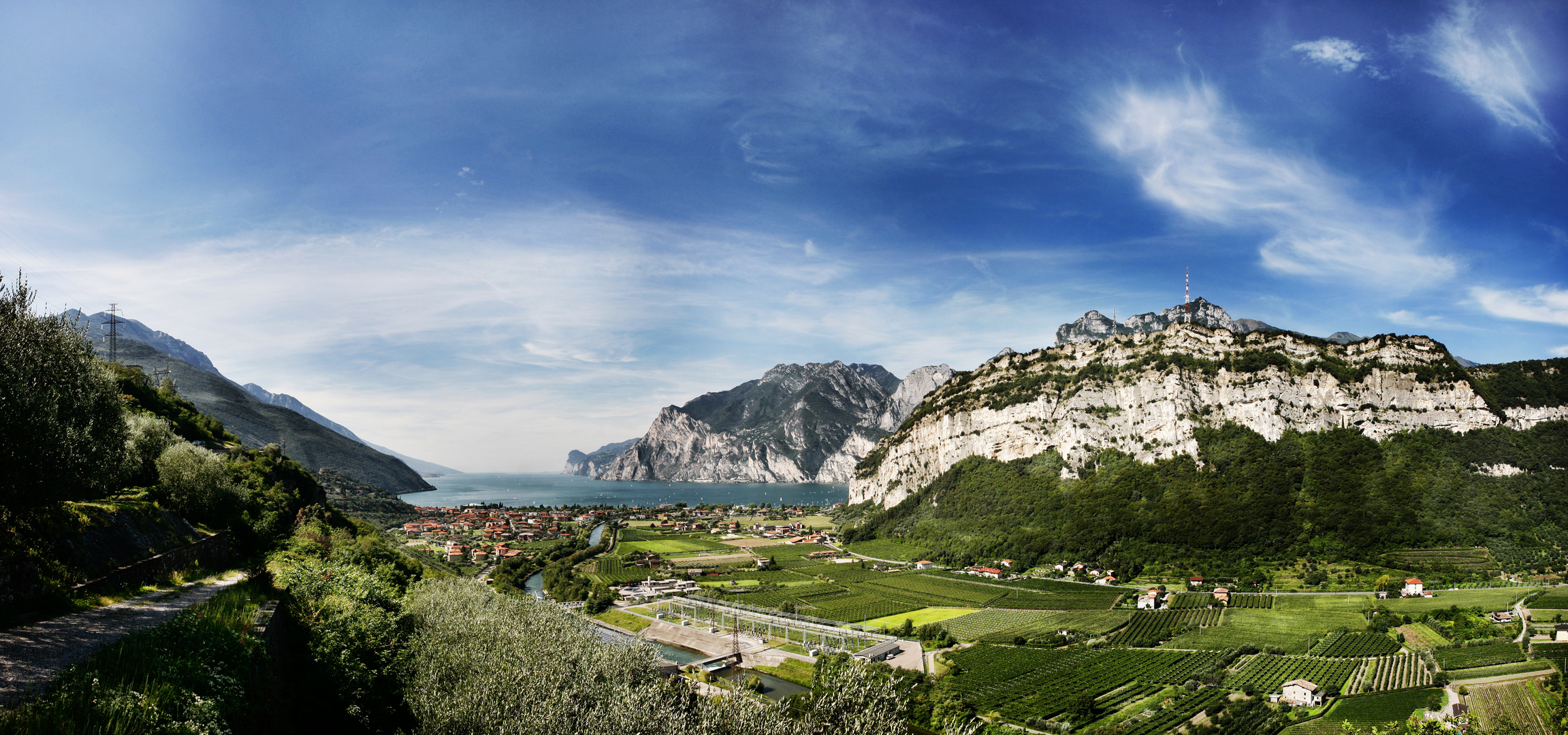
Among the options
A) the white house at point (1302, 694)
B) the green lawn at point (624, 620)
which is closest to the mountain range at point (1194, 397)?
the white house at point (1302, 694)

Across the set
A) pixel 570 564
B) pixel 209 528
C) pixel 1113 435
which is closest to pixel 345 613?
pixel 209 528

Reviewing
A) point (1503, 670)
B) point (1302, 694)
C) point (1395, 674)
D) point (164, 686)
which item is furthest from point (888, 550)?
point (164, 686)

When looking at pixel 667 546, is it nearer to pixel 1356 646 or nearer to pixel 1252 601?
pixel 1252 601

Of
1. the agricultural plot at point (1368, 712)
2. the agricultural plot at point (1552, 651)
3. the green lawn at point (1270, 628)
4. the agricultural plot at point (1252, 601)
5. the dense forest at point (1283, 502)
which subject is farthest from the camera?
the dense forest at point (1283, 502)

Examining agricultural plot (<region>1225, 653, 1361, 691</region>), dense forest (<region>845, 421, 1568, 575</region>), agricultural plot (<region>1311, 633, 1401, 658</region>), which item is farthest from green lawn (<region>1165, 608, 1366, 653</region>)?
dense forest (<region>845, 421, 1568, 575</region>)

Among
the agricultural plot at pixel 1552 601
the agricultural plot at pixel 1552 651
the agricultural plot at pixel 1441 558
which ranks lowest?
the agricultural plot at pixel 1552 651

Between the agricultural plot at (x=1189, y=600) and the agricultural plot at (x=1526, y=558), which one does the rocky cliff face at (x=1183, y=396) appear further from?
the agricultural plot at (x=1189, y=600)

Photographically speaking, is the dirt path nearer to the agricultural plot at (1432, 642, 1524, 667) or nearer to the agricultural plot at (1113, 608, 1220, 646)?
the agricultural plot at (1113, 608, 1220, 646)
